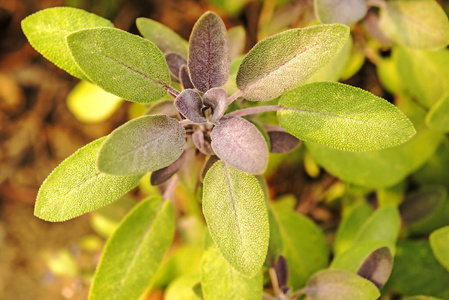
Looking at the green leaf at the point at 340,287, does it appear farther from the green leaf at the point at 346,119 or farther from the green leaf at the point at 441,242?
the green leaf at the point at 346,119

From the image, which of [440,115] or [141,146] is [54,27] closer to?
[141,146]

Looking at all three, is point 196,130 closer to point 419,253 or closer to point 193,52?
point 193,52

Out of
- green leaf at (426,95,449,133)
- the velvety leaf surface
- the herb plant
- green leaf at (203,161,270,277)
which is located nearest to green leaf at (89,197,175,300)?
the herb plant

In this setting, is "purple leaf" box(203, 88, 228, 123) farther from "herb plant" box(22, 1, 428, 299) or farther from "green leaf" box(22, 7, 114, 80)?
"green leaf" box(22, 7, 114, 80)

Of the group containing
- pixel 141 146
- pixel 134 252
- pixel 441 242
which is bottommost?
pixel 134 252

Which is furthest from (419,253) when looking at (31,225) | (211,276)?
(31,225)

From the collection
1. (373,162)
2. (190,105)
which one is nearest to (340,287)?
(373,162)

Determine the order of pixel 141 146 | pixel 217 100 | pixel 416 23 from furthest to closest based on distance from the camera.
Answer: pixel 416 23 < pixel 217 100 < pixel 141 146
